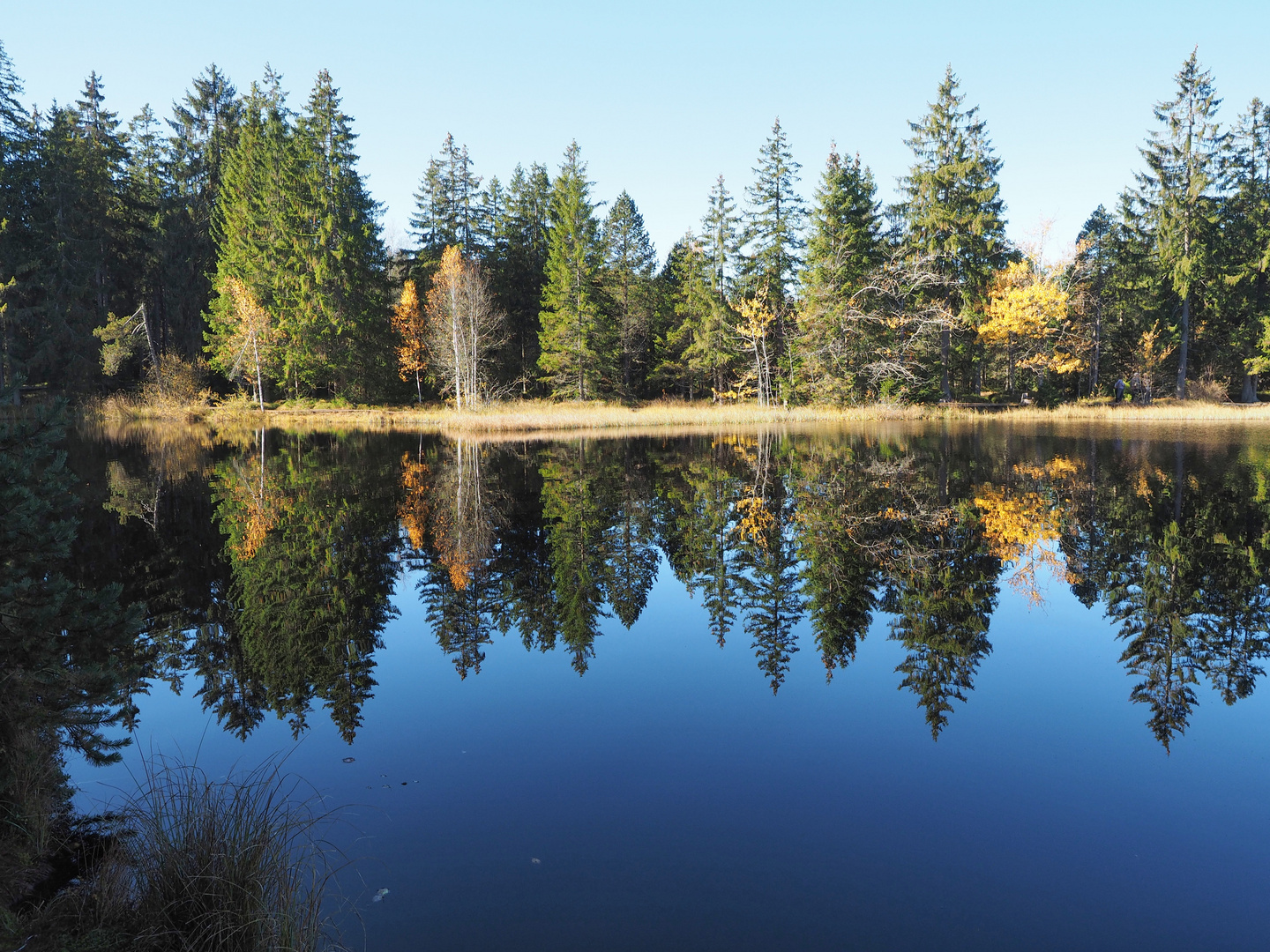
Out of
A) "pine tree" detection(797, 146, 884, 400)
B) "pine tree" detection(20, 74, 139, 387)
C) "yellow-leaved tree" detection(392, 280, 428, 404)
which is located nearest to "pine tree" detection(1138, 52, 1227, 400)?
"pine tree" detection(797, 146, 884, 400)

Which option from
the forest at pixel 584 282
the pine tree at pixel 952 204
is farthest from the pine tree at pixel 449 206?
the pine tree at pixel 952 204

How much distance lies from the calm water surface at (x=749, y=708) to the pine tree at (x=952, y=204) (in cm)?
3067

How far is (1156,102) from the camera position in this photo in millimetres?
42219

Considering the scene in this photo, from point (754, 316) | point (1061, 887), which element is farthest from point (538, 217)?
point (1061, 887)

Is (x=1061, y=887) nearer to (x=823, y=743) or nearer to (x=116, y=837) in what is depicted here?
(x=823, y=743)

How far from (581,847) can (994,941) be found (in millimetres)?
2027

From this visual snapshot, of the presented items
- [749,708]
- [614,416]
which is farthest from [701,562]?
[614,416]

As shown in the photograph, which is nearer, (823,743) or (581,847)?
(581,847)

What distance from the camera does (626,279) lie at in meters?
49.7

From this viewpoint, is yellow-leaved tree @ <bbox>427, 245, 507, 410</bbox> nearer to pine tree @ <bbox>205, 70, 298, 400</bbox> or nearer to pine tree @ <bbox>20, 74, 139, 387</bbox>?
pine tree @ <bbox>205, 70, 298, 400</bbox>

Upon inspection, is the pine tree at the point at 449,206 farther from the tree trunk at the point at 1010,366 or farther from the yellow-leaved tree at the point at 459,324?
the tree trunk at the point at 1010,366

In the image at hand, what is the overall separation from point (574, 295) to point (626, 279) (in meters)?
5.61

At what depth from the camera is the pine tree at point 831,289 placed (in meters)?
39.1

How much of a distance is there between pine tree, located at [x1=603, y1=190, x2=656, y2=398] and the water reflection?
31124 millimetres
